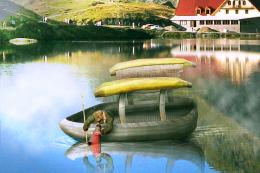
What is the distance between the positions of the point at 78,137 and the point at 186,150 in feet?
4.29

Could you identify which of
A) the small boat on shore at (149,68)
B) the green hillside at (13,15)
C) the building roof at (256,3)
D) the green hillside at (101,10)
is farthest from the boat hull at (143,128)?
the building roof at (256,3)

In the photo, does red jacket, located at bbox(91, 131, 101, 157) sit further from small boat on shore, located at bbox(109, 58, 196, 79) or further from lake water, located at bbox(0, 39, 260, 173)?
small boat on shore, located at bbox(109, 58, 196, 79)

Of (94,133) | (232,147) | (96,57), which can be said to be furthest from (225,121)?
(96,57)

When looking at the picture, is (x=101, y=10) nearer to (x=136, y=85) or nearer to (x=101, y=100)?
(x=101, y=100)

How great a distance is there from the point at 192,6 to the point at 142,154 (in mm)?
6651

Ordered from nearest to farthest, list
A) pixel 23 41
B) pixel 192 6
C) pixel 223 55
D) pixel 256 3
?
→ pixel 23 41
pixel 256 3
pixel 192 6
pixel 223 55

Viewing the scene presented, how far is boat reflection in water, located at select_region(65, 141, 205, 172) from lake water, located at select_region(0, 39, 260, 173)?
0.01 m

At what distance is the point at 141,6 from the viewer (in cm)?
1326

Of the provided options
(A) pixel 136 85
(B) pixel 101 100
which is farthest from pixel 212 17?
(A) pixel 136 85

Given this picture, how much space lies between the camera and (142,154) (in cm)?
802

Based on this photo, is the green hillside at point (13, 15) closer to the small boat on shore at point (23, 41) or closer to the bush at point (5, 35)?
the bush at point (5, 35)

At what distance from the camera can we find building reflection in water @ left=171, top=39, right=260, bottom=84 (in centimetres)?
1312

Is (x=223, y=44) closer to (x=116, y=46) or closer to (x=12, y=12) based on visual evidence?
(x=116, y=46)

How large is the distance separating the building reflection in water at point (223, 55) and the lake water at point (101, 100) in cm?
2
